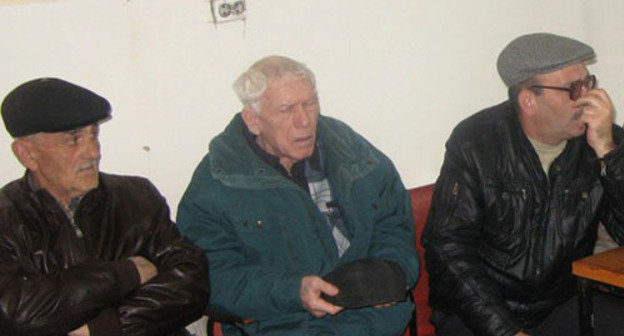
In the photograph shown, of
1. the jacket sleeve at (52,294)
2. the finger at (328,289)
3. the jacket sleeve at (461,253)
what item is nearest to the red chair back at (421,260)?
the jacket sleeve at (461,253)

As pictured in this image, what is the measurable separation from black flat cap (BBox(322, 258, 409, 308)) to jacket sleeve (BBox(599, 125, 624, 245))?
2.89ft

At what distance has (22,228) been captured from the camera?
2430 millimetres

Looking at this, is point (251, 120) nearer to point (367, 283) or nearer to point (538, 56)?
point (367, 283)

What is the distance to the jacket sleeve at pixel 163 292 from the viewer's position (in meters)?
2.42

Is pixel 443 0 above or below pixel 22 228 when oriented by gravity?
above

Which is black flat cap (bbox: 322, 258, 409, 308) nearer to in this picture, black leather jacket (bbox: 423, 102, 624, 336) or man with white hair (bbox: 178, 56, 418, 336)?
man with white hair (bbox: 178, 56, 418, 336)

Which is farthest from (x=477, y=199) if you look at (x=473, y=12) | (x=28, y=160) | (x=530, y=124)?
(x=28, y=160)

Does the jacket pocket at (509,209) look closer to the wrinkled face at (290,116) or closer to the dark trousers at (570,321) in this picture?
the dark trousers at (570,321)

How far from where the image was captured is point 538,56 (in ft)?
9.39

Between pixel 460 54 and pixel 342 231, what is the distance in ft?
4.22

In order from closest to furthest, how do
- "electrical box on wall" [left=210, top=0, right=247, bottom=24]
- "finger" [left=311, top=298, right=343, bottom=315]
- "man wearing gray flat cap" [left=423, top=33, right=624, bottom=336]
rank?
"finger" [left=311, top=298, right=343, bottom=315], "man wearing gray flat cap" [left=423, top=33, right=624, bottom=336], "electrical box on wall" [left=210, top=0, right=247, bottom=24]

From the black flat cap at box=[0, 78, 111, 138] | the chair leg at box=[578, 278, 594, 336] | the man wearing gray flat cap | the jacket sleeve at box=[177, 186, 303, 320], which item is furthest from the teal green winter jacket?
the chair leg at box=[578, 278, 594, 336]

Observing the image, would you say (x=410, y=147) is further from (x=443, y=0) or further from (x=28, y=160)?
(x=28, y=160)

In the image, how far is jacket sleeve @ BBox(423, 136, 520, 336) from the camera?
2.69m
